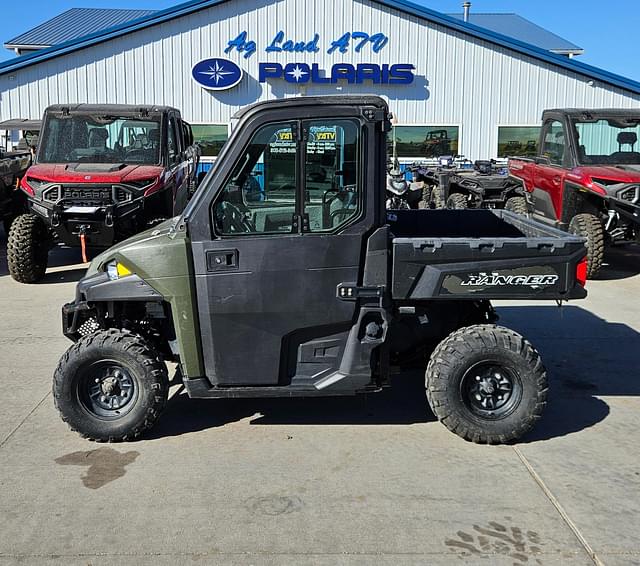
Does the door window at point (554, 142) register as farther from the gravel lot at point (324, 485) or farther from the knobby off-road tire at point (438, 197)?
the gravel lot at point (324, 485)

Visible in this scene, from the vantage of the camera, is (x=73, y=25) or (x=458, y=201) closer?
(x=458, y=201)

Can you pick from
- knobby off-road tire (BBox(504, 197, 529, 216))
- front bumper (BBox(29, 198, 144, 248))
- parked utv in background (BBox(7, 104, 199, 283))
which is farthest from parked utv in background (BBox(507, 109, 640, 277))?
front bumper (BBox(29, 198, 144, 248))

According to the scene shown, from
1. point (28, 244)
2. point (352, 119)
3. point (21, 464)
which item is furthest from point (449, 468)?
point (28, 244)

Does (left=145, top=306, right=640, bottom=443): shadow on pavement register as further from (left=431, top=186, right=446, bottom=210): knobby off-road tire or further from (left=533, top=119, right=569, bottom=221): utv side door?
(left=431, top=186, right=446, bottom=210): knobby off-road tire

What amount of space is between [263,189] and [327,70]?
15.8 meters

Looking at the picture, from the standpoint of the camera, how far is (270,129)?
4.39 meters

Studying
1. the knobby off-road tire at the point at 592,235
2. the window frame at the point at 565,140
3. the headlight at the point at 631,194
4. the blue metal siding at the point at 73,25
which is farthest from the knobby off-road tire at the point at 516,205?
the blue metal siding at the point at 73,25

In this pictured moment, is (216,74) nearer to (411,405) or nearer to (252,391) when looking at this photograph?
(411,405)

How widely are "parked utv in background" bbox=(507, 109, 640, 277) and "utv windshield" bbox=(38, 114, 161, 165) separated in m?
5.57

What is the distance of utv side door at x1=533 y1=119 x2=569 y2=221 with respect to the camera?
412 inches

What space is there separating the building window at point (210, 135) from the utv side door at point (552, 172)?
1009cm

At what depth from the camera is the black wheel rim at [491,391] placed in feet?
15.4

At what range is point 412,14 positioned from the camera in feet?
63.4

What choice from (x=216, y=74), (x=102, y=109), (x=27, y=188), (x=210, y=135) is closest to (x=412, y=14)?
(x=216, y=74)
